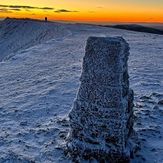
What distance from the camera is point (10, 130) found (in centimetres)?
572

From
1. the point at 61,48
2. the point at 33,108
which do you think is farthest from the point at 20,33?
the point at 33,108

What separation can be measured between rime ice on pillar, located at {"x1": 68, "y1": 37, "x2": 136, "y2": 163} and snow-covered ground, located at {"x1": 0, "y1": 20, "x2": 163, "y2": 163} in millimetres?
460

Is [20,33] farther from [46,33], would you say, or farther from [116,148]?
[116,148]

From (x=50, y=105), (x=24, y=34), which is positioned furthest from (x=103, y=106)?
(x=24, y=34)

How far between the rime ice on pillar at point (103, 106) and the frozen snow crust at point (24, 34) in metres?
28.1

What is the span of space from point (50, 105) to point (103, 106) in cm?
→ 350

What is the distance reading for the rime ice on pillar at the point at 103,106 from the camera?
370 centimetres

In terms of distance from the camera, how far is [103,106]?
12.7 ft

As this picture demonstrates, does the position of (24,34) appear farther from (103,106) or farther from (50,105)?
(103,106)

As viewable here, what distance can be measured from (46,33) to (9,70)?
2435cm

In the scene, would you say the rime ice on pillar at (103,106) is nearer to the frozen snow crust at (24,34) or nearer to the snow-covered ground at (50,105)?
the snow-covered ground at (50,105)

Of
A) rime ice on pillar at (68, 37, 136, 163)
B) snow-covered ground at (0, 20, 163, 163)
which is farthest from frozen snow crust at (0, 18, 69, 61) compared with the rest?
rime ice on pillar at (68, 37, 136, 163)

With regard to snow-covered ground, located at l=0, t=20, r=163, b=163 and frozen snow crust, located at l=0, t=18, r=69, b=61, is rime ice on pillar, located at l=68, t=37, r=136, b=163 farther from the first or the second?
frozen snow crust, located at l=0, t=18, r=69, b=61

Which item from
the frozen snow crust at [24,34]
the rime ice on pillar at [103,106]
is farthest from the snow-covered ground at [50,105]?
the frozen snow crust at [24,34]
